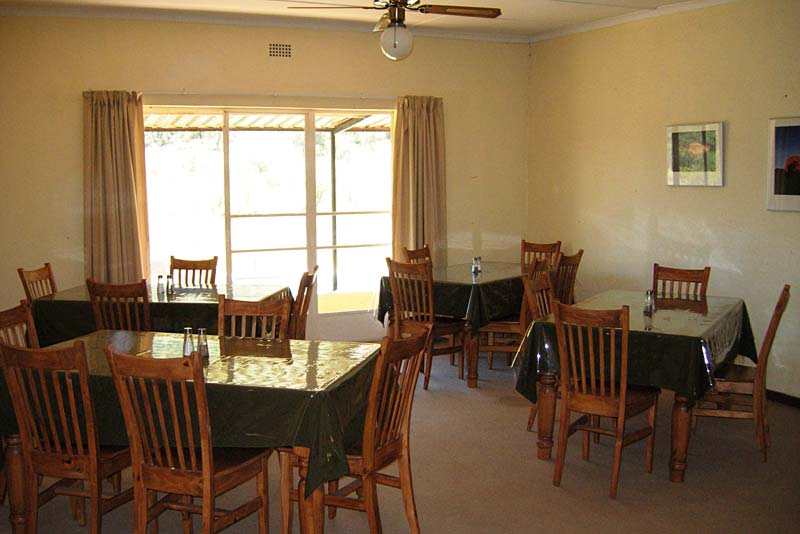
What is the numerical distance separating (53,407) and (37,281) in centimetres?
262

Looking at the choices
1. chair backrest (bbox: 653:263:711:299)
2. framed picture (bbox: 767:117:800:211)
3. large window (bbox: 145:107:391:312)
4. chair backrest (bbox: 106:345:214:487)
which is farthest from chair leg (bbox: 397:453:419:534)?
large window (bbox: 145:107:391:312)

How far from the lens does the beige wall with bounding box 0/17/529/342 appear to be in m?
6.41

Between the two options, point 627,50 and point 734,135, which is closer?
point 734,135

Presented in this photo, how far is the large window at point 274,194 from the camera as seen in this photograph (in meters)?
7.08

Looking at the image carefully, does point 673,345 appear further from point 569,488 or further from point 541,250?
point 541,250

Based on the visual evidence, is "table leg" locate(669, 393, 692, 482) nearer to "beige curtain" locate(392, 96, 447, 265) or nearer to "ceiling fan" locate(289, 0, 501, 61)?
"ceiling fan" locate(289, 0, 501, 61)

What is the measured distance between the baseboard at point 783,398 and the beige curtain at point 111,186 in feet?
16.6

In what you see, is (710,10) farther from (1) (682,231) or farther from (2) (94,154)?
(2) (94,154)

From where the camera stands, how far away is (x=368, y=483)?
3.20 meters

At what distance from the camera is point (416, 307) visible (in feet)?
19.7

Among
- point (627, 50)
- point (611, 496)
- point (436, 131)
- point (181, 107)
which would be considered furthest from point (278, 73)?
point (611, 496)

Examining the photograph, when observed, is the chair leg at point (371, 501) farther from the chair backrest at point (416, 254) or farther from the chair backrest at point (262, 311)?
the chair backrest at point (416, 254)

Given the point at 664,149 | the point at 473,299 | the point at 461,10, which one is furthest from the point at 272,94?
the point at 664,149

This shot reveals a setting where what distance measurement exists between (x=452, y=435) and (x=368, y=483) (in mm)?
1791
